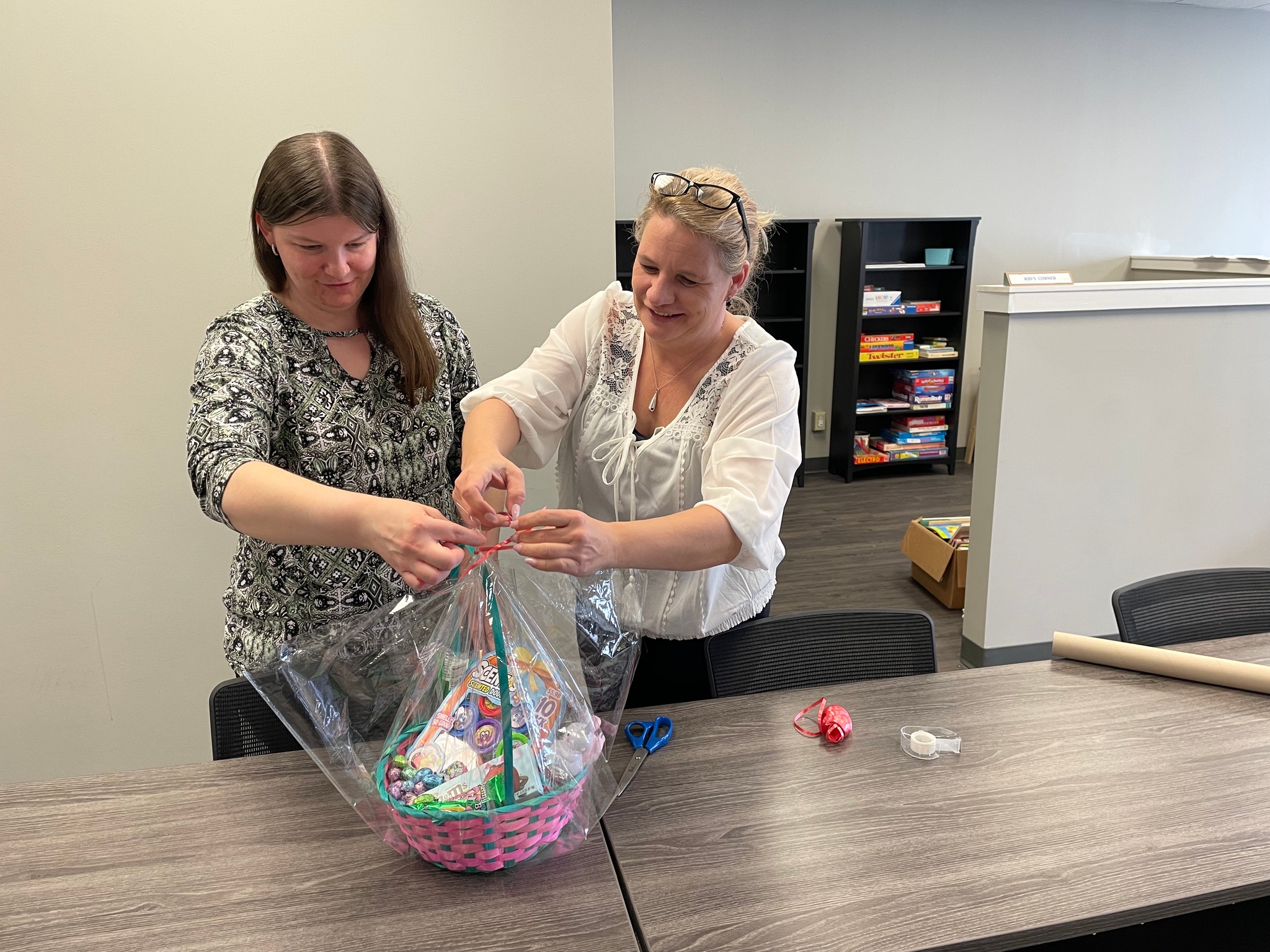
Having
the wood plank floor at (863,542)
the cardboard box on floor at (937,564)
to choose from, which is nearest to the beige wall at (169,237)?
the wood plank floor at (863,542)

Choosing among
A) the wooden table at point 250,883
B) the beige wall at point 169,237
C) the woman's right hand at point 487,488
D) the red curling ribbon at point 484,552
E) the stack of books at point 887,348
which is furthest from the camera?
the stack of books at point 887,348

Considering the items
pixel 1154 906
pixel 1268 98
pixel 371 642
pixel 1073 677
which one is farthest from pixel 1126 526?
pixel 1268 98

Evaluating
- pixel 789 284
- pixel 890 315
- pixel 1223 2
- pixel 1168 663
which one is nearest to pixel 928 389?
pixel 890 315

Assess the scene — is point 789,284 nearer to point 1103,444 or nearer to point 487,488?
point 1103,444

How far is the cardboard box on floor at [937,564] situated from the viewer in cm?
371

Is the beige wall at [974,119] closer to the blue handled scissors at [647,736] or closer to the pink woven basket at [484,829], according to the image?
the blue handled scissors at [647,736]

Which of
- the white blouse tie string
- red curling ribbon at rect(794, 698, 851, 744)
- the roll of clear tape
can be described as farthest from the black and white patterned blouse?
the roll of clear tape

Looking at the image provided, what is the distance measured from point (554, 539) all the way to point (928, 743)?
2.14ft

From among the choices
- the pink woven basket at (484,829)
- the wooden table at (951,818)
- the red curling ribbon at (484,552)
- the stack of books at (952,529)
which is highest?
the red curling ribbon at (484,552)

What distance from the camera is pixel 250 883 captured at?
3.26 ft

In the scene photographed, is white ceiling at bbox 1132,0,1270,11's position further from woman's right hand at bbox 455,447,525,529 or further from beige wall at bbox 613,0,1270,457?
woman's right hand at bbox 455,447,525,529

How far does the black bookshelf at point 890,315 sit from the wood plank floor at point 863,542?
0.25 m

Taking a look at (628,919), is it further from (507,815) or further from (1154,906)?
(1154,906)

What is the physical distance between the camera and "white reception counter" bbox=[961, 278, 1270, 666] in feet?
9.80
